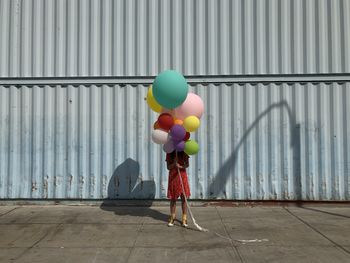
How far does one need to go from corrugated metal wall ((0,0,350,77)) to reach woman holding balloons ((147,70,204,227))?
2408 millimetres

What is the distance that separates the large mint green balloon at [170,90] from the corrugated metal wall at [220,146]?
8.45ft

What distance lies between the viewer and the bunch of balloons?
7336mm

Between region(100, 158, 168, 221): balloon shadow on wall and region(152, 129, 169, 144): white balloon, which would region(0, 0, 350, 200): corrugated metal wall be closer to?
region(100, 158, 168, 221): balloon shadow on wall

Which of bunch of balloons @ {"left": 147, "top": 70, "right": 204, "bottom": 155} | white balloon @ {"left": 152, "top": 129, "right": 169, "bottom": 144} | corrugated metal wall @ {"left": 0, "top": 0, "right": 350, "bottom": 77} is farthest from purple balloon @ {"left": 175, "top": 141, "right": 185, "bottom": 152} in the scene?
corrugated metal wall @ {"left": 0, "top": 0, "right": 350, "bottom": 77}

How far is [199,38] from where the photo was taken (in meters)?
10.0

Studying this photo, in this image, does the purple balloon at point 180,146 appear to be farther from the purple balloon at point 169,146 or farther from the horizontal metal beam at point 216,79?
the horizontal metal beam at point 216,79

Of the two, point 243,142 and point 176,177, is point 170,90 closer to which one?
point 176,177

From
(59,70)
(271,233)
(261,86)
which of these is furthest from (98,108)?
(271,233)

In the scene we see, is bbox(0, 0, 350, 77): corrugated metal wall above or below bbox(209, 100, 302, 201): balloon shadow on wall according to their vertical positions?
above

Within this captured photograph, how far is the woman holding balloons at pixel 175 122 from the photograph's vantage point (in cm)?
736

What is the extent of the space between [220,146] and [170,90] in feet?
9.99

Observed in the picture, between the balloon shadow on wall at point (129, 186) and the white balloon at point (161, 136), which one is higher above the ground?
the white balloon at point (161, 136)

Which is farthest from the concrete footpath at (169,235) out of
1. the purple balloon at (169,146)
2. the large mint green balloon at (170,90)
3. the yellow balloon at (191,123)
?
the large mint green balloon at (170,90)

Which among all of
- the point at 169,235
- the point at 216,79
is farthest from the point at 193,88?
the point at 169,235
